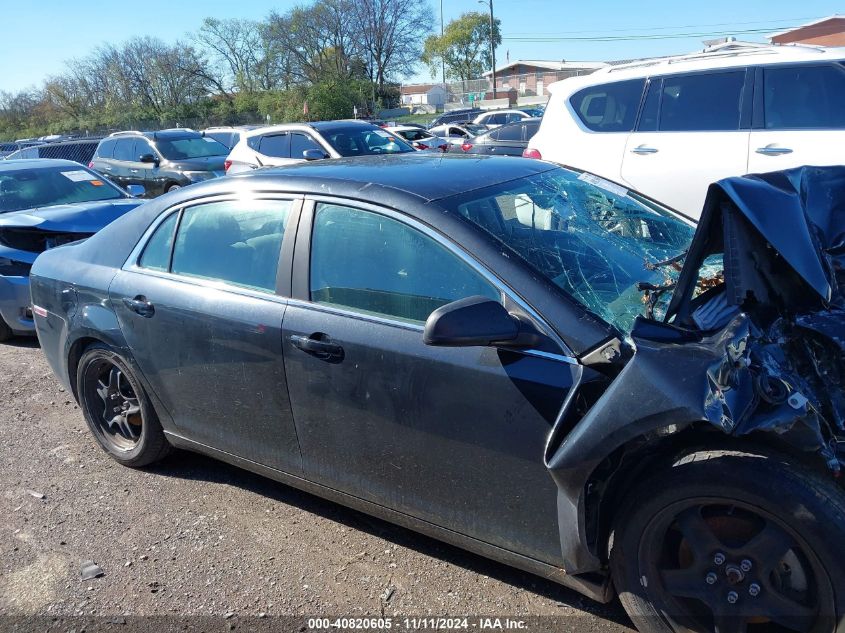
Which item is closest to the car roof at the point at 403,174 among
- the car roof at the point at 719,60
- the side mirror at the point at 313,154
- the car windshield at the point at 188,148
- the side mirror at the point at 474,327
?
the side mirror at the point at 474,327

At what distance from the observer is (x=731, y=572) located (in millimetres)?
2119

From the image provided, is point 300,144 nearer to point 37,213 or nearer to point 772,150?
point 37,213

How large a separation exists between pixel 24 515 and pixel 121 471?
512 mm

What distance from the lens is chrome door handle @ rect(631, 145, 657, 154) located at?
6.33 metres

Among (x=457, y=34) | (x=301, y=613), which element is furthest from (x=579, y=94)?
(x=457, y=34)

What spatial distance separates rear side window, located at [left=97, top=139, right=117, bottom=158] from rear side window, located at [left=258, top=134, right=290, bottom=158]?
494cm

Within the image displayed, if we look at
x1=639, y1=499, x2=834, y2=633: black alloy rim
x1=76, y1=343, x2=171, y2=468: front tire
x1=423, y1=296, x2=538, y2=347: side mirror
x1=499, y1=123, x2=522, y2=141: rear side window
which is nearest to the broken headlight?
x1=76, y1=343, x2=171, y2=468: front tire

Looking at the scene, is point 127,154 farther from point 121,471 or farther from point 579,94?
point 121,471

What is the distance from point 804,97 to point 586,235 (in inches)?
154

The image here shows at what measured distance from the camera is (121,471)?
12.8 feet

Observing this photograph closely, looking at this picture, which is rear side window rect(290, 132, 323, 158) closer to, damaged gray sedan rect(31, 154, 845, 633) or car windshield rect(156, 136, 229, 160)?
car windshield rect(156, 136, 229, 160)

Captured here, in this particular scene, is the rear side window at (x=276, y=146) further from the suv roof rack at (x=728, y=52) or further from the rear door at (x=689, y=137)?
the rear door at (x=689, y=137)

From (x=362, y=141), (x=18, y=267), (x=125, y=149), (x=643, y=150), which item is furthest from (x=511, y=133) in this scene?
(x=125, y=149)

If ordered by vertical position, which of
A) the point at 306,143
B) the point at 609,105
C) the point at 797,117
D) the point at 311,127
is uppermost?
the point at 609,105
